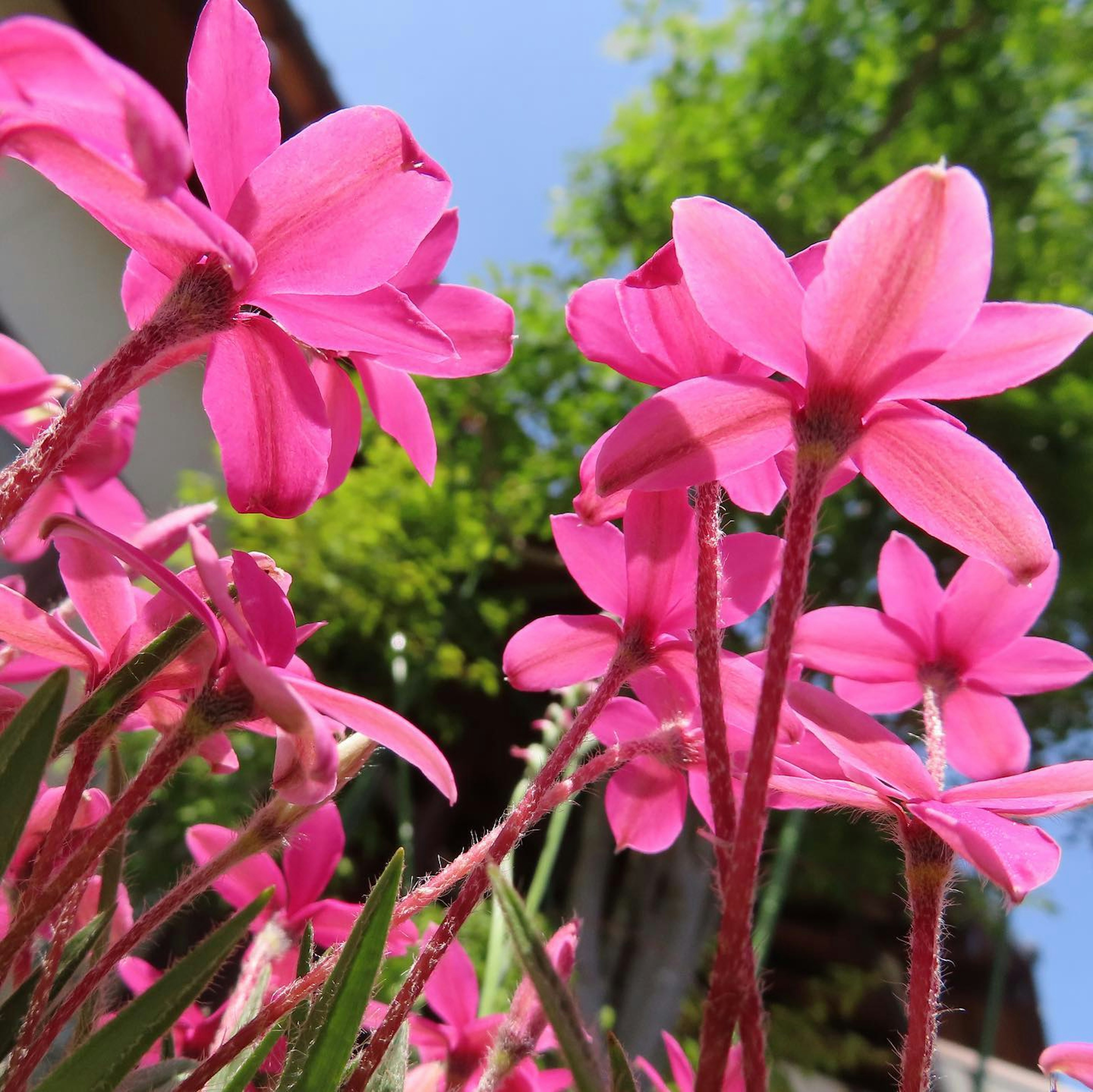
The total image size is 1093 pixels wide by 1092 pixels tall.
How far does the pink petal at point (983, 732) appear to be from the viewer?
0.46 m

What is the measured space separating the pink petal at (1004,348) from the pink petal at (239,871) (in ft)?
1.13

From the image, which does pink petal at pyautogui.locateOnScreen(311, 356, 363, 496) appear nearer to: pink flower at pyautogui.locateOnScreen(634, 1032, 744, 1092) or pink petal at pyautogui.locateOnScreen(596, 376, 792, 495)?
pink petal at pyautogui.locateOnScreen(596, 376, 792, 495)

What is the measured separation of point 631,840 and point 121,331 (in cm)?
254

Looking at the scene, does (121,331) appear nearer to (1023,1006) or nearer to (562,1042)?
(562,1042)

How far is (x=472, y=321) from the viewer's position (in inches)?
15.0

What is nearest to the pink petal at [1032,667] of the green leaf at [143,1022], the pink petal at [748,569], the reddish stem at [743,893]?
the pink petal at [748,569]

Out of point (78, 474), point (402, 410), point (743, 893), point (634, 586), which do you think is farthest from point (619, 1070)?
point (78, 474)

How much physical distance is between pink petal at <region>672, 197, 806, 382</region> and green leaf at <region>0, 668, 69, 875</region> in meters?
0.20

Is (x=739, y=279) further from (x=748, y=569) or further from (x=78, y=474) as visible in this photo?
(x=78, y=474)

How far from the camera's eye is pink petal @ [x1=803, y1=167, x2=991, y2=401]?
0.24 metres

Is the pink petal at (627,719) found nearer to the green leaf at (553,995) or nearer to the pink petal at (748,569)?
the pink petal at (748,569)

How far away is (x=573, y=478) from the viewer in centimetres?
268

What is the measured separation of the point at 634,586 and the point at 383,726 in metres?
0.13

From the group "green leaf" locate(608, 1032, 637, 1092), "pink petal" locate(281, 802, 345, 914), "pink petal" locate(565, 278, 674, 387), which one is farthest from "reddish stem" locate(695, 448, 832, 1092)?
"pink petal" locate(281, 802, 345, 914)
